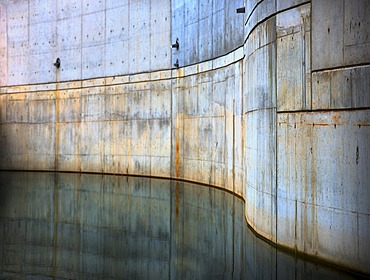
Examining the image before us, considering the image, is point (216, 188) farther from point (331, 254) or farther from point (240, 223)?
point (331, 254)

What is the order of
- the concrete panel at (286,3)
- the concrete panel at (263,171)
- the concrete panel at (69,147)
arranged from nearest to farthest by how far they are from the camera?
the concrete panel at (286,3), the concrete panel at (263,171), the concrete panel at (69,147)

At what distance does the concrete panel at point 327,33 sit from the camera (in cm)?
633

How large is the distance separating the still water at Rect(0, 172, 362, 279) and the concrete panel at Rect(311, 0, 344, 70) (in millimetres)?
2623

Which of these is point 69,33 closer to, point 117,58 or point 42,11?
point 42,11

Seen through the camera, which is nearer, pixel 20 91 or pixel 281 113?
pixel 281 113

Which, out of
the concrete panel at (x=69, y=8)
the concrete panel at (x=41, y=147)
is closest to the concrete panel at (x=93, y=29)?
the concrete panel at (x=69, y=8)

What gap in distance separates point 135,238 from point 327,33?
443cm

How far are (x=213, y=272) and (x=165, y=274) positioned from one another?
1.99 ft

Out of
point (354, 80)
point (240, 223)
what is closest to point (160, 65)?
point (240, 223)

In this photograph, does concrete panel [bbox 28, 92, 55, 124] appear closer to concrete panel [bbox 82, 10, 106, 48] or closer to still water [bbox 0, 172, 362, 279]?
concrete panel [bbox 82, 10, 106, 48]

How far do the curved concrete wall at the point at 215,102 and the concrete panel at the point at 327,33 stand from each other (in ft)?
0.06

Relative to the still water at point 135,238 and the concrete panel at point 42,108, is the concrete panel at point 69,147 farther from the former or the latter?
the still water at point 135,238

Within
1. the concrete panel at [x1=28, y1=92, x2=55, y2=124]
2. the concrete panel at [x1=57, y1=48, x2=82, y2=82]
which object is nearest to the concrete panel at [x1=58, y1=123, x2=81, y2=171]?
the concrete panel at [x1=28, y1=92, x2=55, y2=124]

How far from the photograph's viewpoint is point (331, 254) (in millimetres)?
6242
